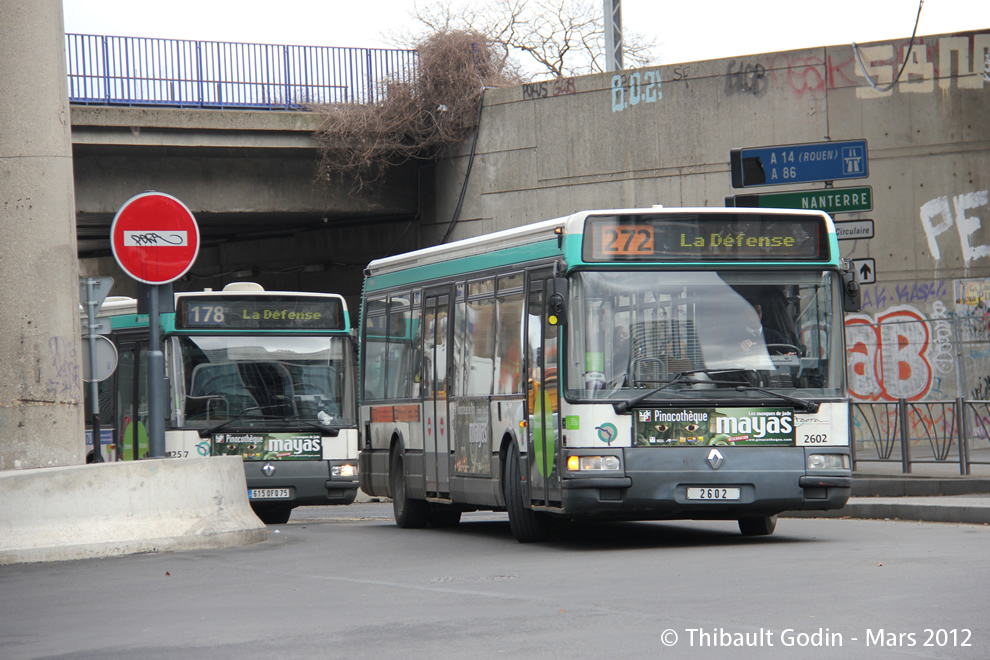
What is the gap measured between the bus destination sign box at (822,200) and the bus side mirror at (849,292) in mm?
5735

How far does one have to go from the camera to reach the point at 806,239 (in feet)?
39.5

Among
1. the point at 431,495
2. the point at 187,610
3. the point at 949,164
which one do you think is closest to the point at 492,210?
the point at 949,164

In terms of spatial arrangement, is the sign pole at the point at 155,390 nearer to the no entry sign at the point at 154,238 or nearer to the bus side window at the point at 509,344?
the no entry sign at the point at 154,238

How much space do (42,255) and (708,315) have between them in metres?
5.73

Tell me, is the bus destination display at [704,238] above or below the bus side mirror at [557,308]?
above

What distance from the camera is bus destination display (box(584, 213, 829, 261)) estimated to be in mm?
11719

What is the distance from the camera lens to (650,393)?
11500 millimetres

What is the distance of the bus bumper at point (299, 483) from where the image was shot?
690 inches

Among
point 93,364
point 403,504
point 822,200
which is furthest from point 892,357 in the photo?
point 93,364

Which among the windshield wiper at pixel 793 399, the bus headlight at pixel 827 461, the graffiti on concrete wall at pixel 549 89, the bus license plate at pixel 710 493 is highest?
the graffiti on concrete wall at pixel 549 89

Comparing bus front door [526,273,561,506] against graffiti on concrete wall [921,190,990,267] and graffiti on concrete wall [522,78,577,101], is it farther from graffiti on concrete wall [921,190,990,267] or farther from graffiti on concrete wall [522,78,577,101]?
graffiti on concrete wall [522,78,577,101]

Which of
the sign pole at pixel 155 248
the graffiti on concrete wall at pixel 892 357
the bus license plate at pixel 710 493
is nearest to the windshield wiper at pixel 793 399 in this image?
the bus license plate at pixel 710 493

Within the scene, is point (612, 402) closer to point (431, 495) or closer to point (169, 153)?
point (431, 495)

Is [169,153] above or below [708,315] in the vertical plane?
above
